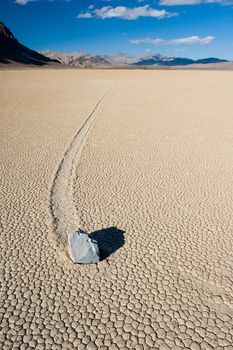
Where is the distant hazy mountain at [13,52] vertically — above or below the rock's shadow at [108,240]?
above

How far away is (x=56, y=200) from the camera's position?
19.2ft

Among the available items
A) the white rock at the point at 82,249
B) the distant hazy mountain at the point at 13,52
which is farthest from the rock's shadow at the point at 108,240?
the distant hazy mountain at the point at 13,52

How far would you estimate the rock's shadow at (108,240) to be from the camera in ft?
14.2

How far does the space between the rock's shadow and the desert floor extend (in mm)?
13

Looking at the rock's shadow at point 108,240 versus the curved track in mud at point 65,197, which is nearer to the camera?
the rock's shadow at point 108,240

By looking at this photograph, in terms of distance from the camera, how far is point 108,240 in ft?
15.0

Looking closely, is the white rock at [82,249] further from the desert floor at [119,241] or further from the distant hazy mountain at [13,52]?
the distant hazy mountain at [13,52]

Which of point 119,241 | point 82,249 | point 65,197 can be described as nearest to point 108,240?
point 119,241

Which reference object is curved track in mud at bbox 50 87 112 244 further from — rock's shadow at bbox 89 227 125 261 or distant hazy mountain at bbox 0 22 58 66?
distant hazy mountain at bbox 0 22 58 66

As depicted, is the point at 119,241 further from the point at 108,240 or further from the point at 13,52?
the point at 13,52

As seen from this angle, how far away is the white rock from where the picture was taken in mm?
4055

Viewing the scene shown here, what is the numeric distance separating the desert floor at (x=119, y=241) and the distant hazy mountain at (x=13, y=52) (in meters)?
109

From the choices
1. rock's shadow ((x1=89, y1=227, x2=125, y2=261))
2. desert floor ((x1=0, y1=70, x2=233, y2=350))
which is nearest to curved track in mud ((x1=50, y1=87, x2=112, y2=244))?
desert floor ((x1=0, y1=70, x2=233, y2=350))

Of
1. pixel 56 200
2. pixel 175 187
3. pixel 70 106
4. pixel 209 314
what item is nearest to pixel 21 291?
pixel 209 314
